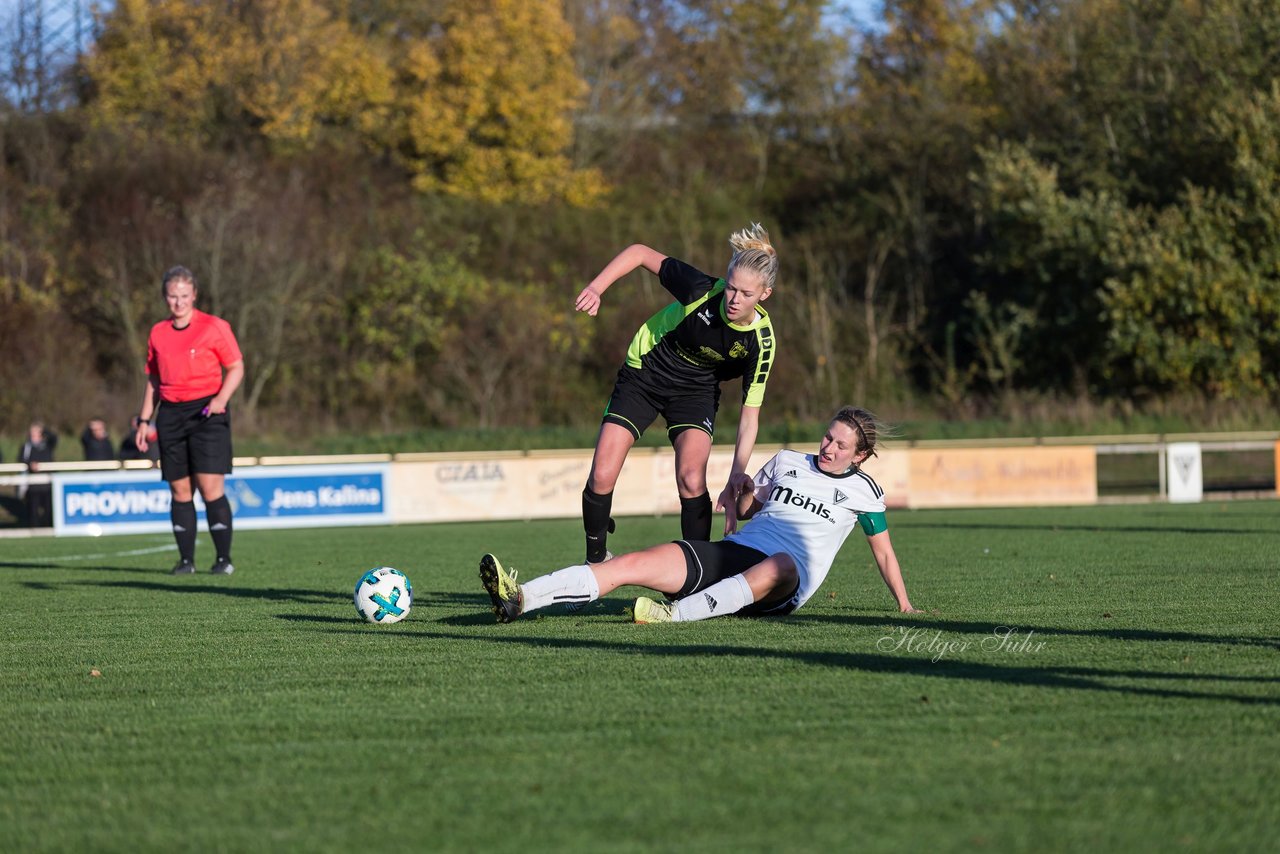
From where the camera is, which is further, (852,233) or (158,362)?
(852,233)

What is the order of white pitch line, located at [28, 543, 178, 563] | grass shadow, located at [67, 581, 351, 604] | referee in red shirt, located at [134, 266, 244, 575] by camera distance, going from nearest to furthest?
grass shadow, located at [67, 581, 351, 604], referee in red shirt, located at [134, 266, 244, 575], white pitch line, located at [28, 543, 178, 563]

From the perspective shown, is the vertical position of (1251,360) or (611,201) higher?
(611,201)

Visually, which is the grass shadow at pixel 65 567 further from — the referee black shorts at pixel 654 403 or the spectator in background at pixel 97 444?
the spectator in background at pixel 97 444

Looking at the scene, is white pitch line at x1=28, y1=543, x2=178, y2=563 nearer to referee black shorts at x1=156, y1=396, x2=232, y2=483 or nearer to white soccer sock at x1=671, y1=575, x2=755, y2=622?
referee black shorts at x1=156, y1=396, x2=232, y2=483

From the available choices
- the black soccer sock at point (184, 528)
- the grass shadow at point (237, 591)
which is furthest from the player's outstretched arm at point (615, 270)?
the black soccer sock at point (184, 528)

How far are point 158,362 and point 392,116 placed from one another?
34332 mm

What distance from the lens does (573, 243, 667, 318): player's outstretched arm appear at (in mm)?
6969

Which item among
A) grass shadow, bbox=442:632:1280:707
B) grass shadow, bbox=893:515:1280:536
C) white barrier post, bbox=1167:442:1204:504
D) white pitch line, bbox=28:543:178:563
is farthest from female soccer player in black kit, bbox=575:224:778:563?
white barrier post, bbox=1167:442:1204:504

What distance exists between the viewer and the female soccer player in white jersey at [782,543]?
6.54 metres

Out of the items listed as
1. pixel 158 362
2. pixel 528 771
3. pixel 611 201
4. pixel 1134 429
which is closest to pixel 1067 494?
pixel 1134 429

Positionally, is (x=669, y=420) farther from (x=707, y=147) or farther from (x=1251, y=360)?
(x=707, y=147)

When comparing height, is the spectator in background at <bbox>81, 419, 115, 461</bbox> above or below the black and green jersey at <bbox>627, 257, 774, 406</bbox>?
below

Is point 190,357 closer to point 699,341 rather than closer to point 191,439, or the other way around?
point 191,439

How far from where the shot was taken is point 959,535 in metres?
14.0
